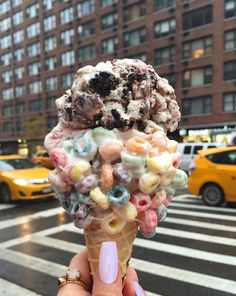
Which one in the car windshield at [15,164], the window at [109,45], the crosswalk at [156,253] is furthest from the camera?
the window at [109,45]

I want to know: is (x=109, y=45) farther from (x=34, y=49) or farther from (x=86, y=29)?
(x=34, y=49)

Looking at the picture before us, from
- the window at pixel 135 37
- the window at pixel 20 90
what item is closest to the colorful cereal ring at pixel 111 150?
the window at pixel 135 37

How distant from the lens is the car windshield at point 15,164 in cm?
1362

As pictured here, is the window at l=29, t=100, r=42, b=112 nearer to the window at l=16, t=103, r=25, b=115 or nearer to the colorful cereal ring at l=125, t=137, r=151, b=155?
the window at l=16, t=103, r=25, b=115

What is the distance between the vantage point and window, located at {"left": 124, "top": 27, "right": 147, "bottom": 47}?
46906 millimetres

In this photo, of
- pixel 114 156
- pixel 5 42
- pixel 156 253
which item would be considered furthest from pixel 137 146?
pixel 5 42

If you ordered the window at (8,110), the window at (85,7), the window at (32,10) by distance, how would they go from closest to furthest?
1. the window at (85,7)
2. the window at (32,10)
3. the window at (8,110)

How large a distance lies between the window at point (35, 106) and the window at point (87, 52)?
11.4 metres

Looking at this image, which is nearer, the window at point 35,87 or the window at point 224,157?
the window at point 224,157

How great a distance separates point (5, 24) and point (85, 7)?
2104cm

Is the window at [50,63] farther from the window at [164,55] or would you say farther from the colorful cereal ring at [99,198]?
the colorful cereal ring at [99,198]

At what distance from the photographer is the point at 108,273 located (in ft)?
6.91

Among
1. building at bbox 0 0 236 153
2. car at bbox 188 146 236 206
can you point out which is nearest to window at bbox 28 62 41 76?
building at bbox 0 0 236 153

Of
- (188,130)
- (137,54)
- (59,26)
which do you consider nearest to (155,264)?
(188,130)
